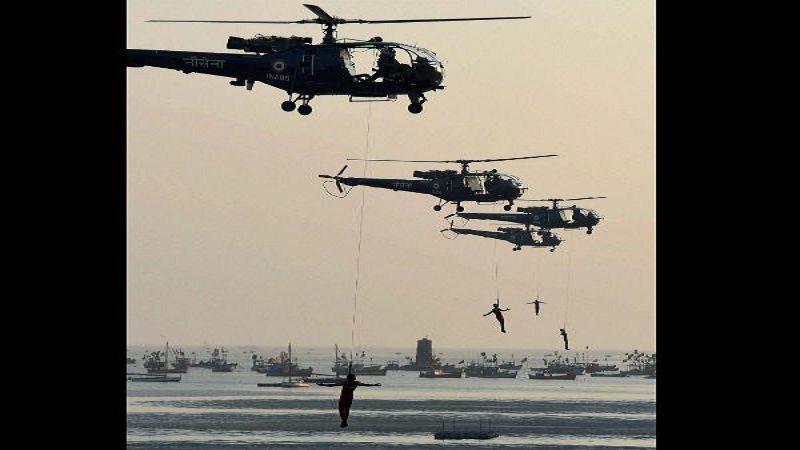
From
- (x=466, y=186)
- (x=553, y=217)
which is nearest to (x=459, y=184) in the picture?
(x=466, y=186)

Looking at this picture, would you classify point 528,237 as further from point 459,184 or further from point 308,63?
point 308,63

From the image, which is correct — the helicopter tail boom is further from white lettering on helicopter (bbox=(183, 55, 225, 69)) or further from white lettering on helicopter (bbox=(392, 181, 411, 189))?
white lettering on helicopter (bbox=(392, 181, 411, 189))

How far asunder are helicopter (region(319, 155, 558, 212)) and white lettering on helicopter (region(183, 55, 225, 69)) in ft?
104

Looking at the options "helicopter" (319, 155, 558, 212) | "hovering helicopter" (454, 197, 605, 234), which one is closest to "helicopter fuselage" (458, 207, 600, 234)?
"hovering helicopter" (454, 197, 605, 234)

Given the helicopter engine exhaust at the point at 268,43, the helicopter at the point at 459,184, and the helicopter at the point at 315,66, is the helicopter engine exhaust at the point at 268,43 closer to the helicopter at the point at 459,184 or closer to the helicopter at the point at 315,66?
the helicopter at the point at 315,66

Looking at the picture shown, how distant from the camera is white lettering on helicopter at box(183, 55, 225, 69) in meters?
53.7

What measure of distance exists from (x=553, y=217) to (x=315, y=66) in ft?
213

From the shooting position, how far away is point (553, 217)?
117 metres

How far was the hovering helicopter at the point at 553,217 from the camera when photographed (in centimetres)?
11362
